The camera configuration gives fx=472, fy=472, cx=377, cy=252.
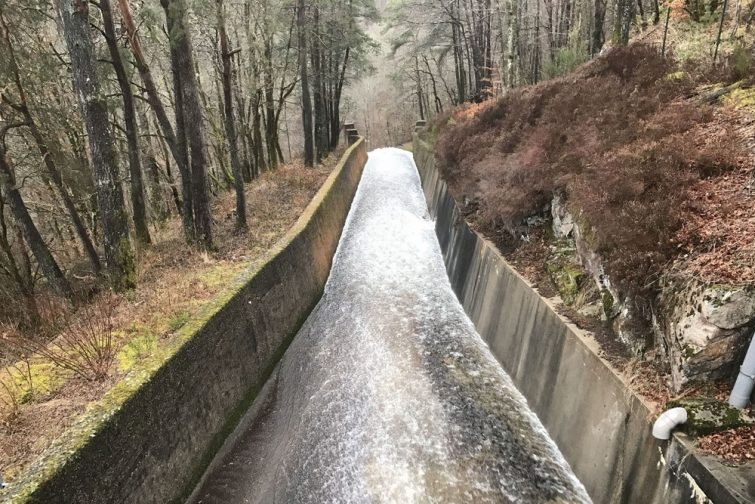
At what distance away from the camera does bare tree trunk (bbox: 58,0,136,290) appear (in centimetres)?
732

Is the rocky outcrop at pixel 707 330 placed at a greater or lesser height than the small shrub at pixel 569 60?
lesser

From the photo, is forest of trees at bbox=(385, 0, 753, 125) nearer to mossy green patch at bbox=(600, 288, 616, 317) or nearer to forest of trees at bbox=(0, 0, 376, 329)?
mossy green patch at bbox=(600, 288, 616, 317)

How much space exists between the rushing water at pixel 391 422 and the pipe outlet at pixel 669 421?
1.62 meters

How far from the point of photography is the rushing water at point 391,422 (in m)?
5.57

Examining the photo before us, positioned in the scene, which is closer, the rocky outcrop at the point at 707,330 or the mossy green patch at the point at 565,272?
the rocky outcrop at the point at 707,330

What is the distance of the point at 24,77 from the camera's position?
10734mm

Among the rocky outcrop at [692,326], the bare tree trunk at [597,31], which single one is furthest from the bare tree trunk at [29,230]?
the bare tree trunk at [597,31]

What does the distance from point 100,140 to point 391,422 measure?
6.40 meters

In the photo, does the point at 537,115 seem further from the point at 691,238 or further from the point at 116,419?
the point at 116,419

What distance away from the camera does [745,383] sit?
371 cm

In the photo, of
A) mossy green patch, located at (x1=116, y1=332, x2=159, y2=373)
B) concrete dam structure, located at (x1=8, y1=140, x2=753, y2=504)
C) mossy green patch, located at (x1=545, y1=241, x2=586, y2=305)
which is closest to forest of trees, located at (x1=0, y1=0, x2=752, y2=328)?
mossy green patch, located at (x1=116, y1=332, x2=159, y2=373)

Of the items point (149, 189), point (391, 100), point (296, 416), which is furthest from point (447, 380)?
point (391, 100)

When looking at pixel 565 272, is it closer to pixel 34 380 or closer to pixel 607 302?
pixel 607 302

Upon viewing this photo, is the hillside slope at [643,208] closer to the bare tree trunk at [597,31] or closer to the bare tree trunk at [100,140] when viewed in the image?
the bare tree trunk at [597,31]
